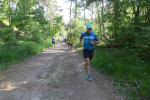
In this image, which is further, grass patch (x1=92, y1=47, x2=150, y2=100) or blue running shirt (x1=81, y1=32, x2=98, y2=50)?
blue running shirt (x1=81, y1=32, x2=98, y2=50)

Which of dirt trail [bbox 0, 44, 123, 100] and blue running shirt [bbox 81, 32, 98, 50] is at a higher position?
blue running shirt [bbox 81, 32, 98, 50]

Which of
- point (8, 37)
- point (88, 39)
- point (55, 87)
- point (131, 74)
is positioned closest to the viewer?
point (55, 87)

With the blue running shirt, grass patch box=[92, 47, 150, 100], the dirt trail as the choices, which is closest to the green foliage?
grass patch box=[92, 47, 150, 100]

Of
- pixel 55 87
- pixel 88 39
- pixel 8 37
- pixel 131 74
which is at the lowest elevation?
pixel 55 87

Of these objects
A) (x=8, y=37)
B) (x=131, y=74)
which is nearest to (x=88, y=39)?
(x=131, y=74)

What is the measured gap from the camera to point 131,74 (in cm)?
1096

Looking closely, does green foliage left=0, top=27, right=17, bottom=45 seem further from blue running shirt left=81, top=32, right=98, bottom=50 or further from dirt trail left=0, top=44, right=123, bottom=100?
blue running shirt left=81, top=32, right=98, bottom=50

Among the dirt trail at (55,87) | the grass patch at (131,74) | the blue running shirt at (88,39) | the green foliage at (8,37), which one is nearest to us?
the dirt trail at (55,87)

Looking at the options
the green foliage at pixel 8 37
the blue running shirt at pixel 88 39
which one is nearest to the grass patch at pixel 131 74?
the blue running shirt at pixel 88 39

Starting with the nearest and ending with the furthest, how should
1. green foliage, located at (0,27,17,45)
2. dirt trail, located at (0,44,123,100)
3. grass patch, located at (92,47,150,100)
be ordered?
dirt trail, located at (0,44,123,100) < grass patch, located at (92,47,150,100) < green foliage, located at (0,27,17,45)

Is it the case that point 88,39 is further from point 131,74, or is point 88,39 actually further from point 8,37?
point 8,37

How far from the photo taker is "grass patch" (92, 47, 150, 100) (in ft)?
29.2

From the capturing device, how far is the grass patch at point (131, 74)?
29.2 ft

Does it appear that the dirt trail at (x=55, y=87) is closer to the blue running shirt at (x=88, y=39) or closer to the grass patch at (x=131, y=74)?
the grass patch at (x=131, y=74)
